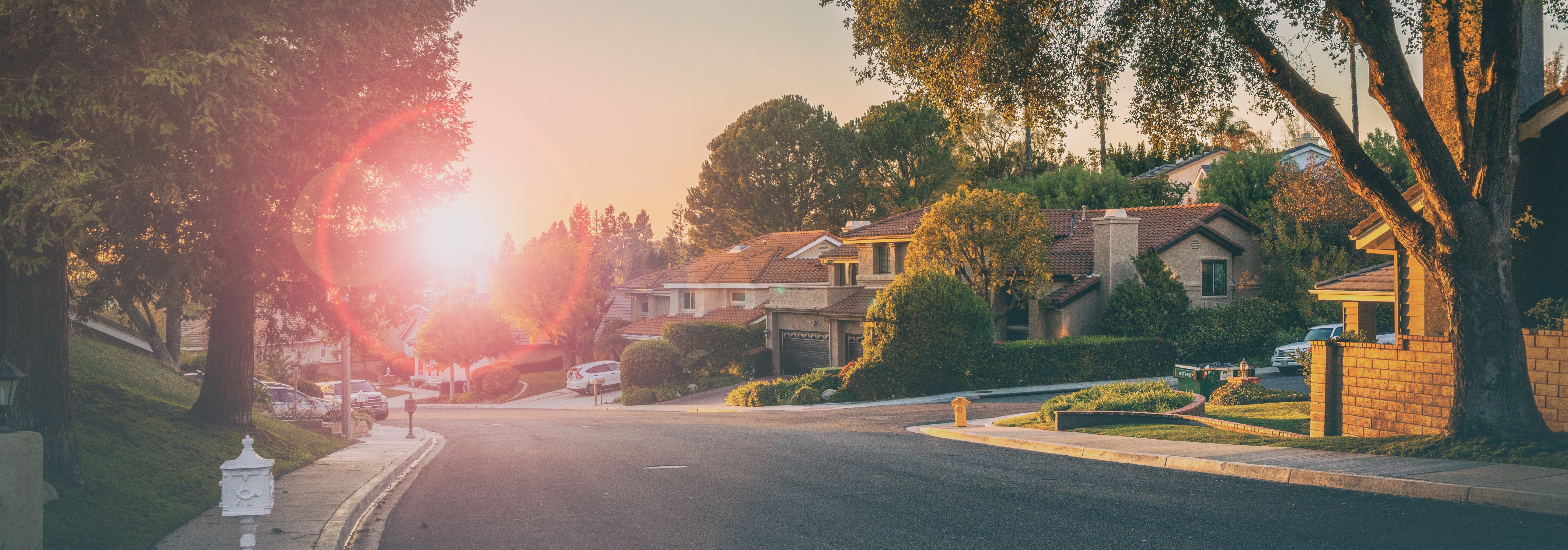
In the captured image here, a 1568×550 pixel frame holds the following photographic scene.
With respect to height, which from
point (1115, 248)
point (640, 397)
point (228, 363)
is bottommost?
point (640, 397)

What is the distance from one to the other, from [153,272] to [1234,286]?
41.4 metres

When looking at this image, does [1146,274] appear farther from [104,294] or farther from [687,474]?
[104,294]

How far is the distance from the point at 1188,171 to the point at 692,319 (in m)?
36.9

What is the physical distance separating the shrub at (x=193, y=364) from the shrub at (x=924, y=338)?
1029 inches

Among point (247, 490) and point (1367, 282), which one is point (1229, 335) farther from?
point (247, 490)

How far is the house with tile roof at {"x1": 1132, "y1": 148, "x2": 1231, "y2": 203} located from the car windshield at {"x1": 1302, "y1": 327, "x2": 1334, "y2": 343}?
29520mm

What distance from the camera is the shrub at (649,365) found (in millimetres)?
46312

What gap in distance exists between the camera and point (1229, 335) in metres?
39.3

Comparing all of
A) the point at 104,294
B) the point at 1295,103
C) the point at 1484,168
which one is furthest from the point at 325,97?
the point at 1484,168

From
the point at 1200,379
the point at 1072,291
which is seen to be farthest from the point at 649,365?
the point at 1200,379

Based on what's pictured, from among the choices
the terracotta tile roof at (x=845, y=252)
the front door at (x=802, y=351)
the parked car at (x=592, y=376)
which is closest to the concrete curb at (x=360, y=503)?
the front door at (x=802, y=351)

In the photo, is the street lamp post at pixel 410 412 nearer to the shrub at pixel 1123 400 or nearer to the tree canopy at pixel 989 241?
the shrub at pixel 1123 400

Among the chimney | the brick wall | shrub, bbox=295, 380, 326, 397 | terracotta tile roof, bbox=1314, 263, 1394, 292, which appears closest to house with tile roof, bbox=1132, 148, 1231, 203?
the chimney

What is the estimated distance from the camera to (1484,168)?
1307 centimetres
